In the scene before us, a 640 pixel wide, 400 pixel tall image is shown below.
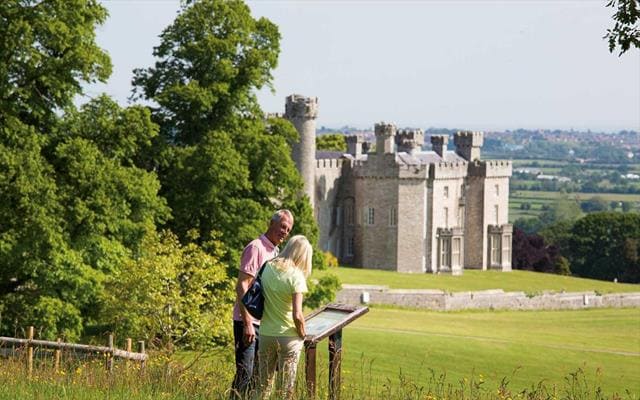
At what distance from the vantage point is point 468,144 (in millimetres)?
82312

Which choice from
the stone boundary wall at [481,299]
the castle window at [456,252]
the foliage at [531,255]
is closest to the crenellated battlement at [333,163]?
the castle window at [456,252]

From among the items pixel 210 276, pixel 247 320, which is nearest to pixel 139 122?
pixel 210 276

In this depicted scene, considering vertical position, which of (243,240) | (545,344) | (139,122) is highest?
(139,122)

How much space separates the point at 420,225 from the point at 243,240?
37.2 metres

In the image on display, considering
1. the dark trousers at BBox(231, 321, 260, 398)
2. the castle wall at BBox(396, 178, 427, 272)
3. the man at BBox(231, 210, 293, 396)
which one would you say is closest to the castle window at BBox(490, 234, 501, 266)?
the castle wall at BBox(396, 178, 427, 272)

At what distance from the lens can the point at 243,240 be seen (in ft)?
119

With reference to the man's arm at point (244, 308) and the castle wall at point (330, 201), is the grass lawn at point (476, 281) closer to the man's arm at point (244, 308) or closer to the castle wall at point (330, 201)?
the castle wall at point (330, 201)

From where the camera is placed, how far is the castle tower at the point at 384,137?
72906mm

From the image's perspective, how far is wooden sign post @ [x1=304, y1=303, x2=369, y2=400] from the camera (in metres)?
Result: 12.2

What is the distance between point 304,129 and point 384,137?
744cm

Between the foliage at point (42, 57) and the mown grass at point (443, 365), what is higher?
the foliage at point (42, 57)

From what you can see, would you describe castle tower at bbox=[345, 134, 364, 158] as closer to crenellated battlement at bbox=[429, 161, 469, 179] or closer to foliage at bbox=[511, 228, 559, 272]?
crenellated battlement at bbox=[429, 161, 469, 179]

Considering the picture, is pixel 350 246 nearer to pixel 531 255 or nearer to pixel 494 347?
pixel 531 255

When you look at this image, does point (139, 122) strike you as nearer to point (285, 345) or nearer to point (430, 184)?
point (285, 345)
